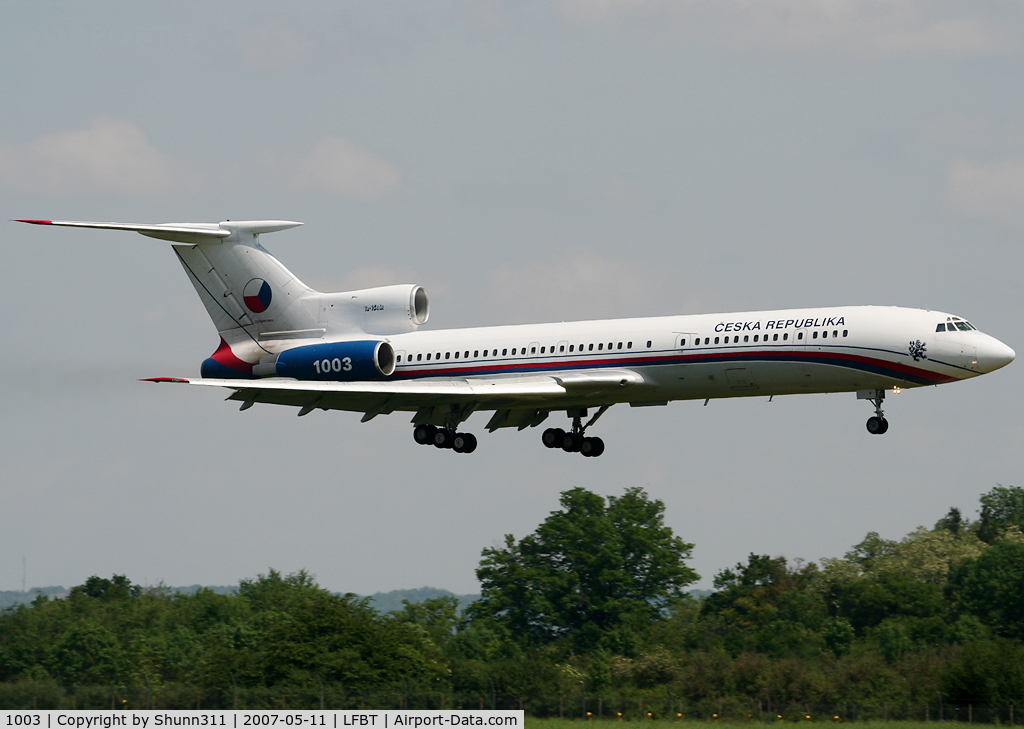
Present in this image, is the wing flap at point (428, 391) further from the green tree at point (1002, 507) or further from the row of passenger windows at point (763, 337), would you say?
the green tree at point (1002, 507)

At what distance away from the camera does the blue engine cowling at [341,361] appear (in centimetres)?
4494

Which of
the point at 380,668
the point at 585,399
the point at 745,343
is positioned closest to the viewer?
the point at 745,343

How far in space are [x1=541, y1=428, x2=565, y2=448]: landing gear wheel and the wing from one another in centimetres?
75

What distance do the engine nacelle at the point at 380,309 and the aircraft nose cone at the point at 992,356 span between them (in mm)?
17251

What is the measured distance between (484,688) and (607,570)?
36.4 m

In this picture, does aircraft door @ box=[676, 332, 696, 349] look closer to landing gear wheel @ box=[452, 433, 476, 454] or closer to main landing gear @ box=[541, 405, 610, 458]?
main landing gear @ box=[541, 405, 610, 458]

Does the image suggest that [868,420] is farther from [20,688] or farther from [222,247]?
[20,688]

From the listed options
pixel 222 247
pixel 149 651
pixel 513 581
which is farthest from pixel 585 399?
pixel 513 581

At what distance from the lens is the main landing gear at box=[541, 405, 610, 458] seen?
4578 cm

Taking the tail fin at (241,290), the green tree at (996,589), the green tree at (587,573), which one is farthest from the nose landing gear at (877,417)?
the green tree at (587,573)

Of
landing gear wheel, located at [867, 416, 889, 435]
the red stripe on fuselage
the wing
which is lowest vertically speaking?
landing gear wheel, located at [867, 416, 889, 435]

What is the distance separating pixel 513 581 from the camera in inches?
3617

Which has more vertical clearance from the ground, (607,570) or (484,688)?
(607,570)

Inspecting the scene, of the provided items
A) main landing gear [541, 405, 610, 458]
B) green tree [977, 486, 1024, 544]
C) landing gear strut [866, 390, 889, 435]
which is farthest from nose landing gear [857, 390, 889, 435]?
green tree [977, 486, 1024, 544]
